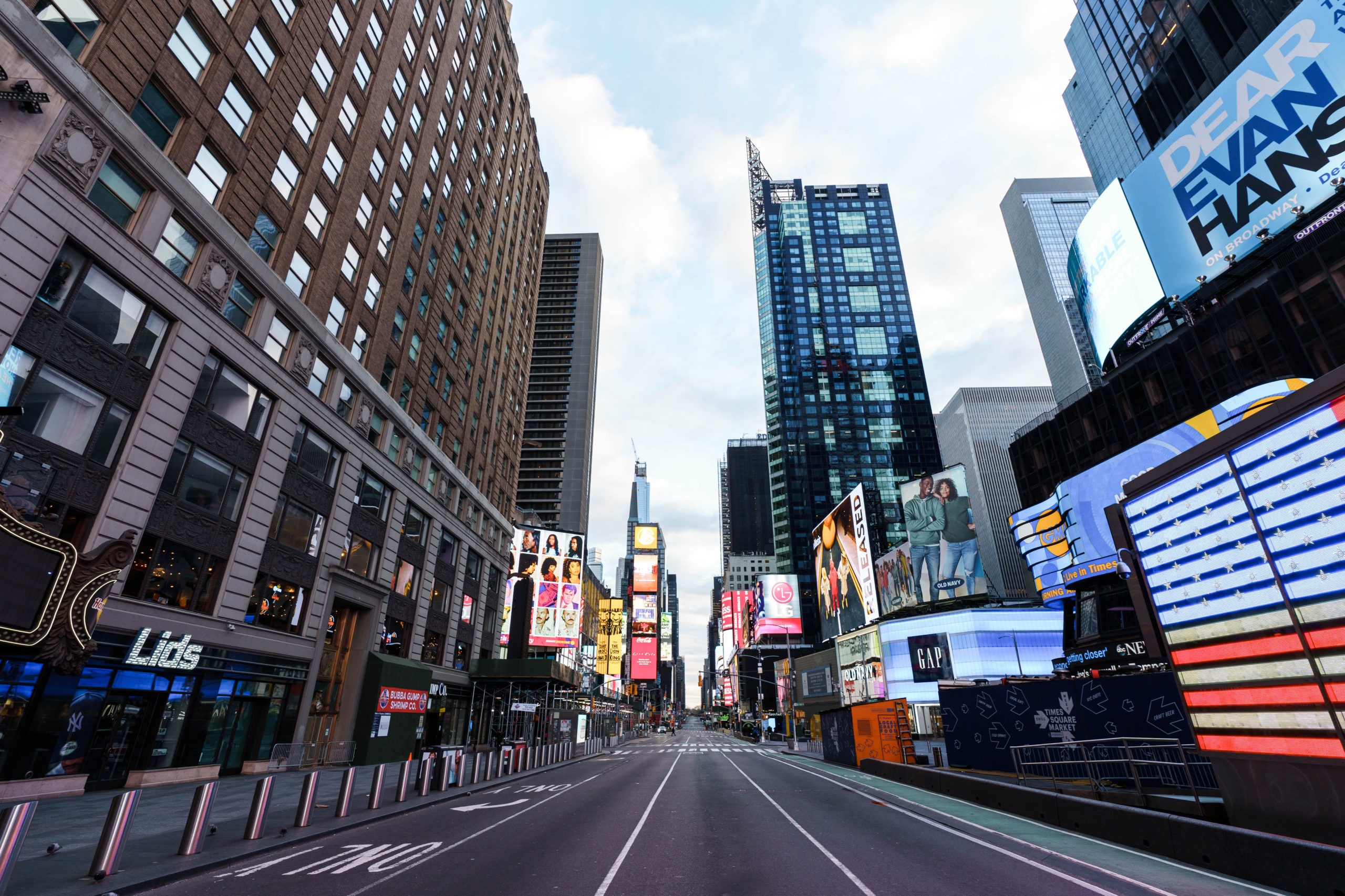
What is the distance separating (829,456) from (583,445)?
221 ft

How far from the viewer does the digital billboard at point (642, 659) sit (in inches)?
4889

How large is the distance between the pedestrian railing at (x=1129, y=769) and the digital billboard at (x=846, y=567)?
4821 cm

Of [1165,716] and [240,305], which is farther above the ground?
[240,305]

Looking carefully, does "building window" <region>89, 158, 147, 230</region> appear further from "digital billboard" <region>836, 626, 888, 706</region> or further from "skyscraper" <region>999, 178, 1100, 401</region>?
"skyscraper" <region>999, 178, 1100, 401</region>

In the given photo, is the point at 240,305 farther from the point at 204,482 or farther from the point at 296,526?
the point at 296,526

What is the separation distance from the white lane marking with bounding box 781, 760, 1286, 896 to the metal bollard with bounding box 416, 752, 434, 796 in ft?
47.4

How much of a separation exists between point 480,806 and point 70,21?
25.3 metres

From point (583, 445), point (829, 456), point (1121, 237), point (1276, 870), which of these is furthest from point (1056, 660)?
point (829, 456)

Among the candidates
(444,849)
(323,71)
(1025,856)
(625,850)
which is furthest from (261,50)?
(1025,856)

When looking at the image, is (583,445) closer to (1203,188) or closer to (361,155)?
(361,155)

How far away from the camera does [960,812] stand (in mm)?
14219

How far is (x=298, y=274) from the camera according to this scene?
26.1 meters

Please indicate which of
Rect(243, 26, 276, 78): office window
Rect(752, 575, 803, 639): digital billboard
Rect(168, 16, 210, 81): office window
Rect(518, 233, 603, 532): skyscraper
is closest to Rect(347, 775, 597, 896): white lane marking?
Rect(168, 16, 210, 81): office window

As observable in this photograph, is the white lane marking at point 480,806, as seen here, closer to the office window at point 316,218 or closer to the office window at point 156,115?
the office window at point 156,115
